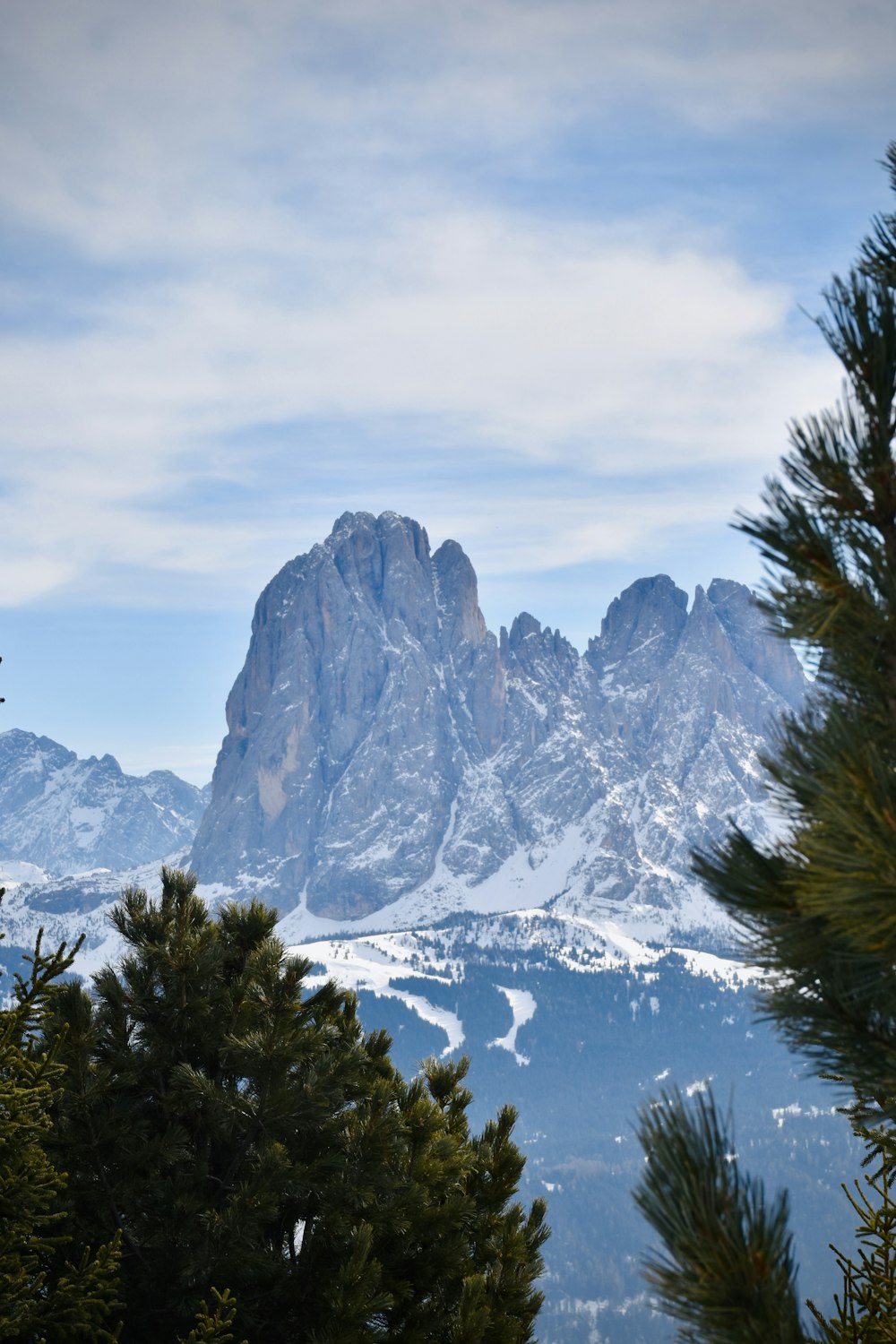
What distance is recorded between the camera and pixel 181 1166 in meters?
8.49

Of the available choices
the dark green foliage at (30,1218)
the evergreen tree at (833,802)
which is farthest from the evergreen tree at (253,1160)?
the evergreen tree at (833,802)

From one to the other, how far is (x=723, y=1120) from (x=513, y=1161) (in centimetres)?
789

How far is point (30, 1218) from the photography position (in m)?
6.73

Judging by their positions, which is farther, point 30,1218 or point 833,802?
point 30,1218

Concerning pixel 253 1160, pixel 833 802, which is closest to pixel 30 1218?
pixel 253 1160

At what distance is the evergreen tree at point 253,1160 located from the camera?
8.01 metres

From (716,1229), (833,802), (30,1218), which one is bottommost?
(30,1218)

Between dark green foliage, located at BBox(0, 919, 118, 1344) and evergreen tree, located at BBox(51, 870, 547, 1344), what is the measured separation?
3.10 ft

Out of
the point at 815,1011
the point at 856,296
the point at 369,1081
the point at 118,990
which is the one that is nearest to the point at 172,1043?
the point at 118,990

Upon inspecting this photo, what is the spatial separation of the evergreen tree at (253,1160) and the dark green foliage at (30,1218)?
95 cm

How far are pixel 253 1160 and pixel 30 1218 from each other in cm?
212

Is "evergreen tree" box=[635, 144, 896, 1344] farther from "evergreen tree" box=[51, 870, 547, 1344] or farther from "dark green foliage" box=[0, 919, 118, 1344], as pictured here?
"evergreen tree" box=[51, 870, 547, 1344]

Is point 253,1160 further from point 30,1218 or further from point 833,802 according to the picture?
point 833,802

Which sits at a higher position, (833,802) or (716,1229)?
(833,802)
